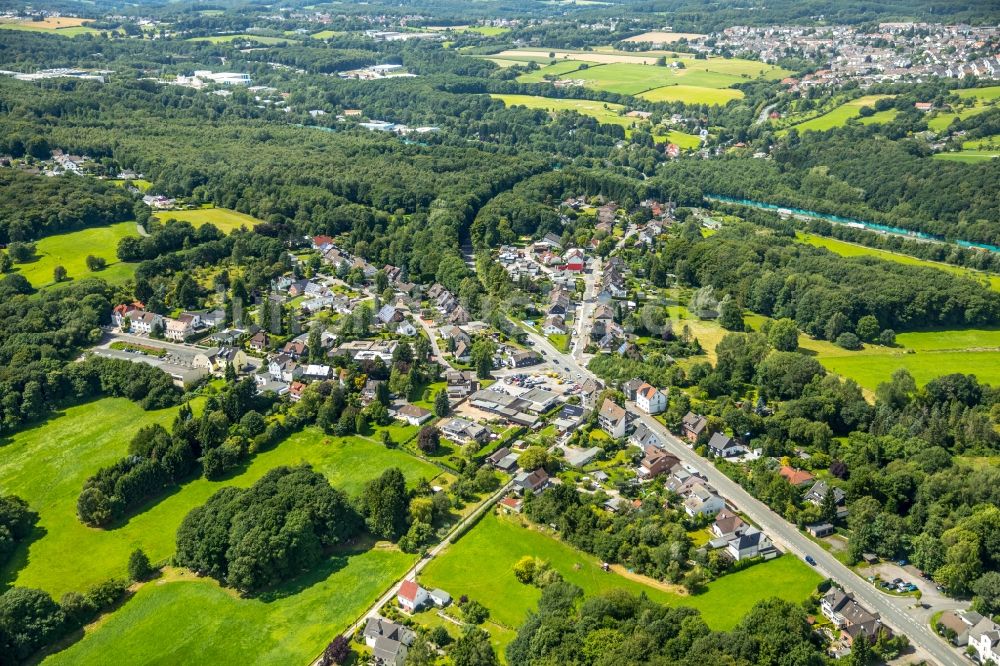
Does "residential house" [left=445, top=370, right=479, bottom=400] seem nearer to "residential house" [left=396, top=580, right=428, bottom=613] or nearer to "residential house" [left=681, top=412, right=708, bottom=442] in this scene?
"residential house" [left=681, top=412, right=708, bottom=442]

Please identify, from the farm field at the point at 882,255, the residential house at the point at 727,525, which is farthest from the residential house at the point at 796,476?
the farm field at the point at 882,255

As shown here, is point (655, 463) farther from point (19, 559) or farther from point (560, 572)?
point (19, 559)

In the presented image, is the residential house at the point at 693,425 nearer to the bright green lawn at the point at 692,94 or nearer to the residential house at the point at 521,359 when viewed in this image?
the residential house at the point at 521,359

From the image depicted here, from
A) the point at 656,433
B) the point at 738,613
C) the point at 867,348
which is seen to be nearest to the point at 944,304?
the point at 867,348

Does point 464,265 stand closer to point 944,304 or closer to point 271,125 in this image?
point 944,304

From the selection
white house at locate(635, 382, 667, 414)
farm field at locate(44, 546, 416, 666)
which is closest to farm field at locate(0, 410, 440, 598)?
farm field at locate(44, 546, 416, 666)

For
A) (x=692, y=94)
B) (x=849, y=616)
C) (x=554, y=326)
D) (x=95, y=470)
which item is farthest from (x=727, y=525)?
(x=692, y=94)

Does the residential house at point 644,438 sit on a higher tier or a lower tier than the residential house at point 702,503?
lower
